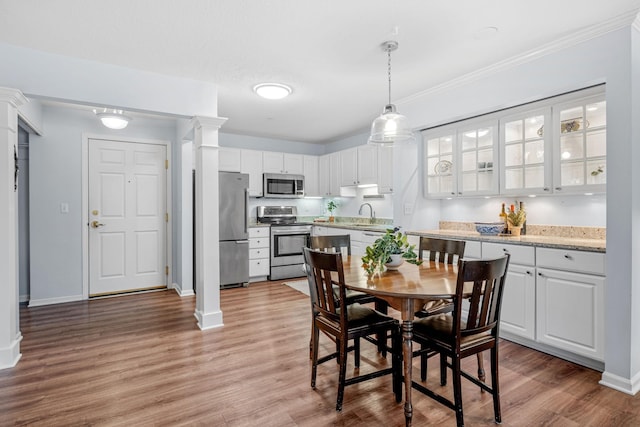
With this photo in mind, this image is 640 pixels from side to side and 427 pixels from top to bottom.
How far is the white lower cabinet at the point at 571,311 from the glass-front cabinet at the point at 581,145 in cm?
78

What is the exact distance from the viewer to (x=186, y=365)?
260 centimetres

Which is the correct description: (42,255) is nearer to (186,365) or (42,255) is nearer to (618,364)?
(186,365)

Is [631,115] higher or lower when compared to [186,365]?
higher

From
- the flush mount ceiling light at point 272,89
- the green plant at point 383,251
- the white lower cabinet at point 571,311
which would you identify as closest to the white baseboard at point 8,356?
the green plant at point 383,251

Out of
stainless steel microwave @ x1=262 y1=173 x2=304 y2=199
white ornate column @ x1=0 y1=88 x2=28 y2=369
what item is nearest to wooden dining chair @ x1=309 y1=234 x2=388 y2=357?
white ornate column @ x1=0 y1=88 x2=28 y2=369

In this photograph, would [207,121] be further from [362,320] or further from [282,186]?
[282,186]

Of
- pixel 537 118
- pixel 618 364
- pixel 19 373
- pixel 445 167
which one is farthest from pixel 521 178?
pixel 19 373

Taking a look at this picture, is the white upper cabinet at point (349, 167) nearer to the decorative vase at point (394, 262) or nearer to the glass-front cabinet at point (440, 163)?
the glass-front cabinet at point (440, 163)

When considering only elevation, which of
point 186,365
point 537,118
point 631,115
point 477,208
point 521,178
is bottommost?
point 186,365

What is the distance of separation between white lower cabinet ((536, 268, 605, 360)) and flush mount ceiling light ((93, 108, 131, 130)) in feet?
15.6

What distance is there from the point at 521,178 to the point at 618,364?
163 cm

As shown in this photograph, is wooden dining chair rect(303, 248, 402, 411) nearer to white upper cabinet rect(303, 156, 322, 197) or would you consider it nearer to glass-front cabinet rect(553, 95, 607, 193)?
glass-front cabinet rect(553, 95, 607, 193)

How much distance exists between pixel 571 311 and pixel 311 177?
4520mm

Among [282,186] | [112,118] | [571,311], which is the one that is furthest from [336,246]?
[112,118]
